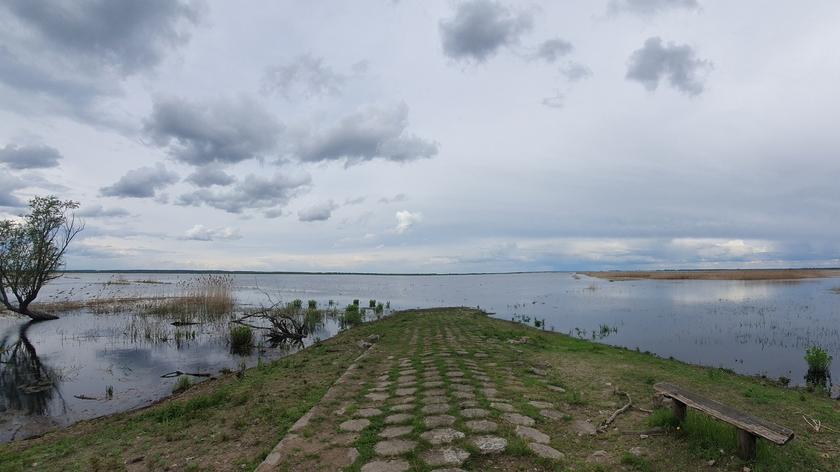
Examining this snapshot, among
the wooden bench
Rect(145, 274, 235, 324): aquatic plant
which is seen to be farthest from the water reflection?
the wooden bench

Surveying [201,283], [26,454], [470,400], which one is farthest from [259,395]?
[201,283]

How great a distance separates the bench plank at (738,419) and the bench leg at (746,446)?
16 cm

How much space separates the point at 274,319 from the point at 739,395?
1787 centimetres

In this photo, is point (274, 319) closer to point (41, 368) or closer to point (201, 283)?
point (41, 368)

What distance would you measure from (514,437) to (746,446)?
254 centimetres

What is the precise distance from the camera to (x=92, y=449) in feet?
20.0

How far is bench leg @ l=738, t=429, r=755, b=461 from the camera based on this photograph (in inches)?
184

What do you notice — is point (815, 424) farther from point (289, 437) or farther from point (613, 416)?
point (289, 437)

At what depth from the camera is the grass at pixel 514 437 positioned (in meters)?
4.87

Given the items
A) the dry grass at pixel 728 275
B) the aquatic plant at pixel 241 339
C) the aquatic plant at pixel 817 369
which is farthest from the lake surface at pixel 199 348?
the dry grass at pixel 728 275

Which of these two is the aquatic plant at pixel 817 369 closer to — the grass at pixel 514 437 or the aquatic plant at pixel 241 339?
the grass at pixel 514 437

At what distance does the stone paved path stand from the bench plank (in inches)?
67.6

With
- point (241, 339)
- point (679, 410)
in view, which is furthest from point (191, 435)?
point (241, 339)

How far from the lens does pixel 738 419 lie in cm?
467
